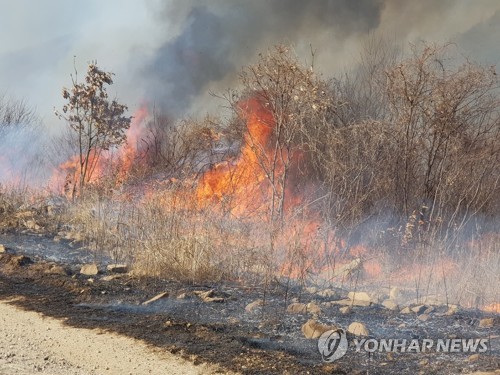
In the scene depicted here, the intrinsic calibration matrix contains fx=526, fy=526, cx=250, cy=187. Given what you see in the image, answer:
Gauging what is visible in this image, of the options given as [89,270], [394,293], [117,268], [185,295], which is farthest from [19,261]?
[394,293]

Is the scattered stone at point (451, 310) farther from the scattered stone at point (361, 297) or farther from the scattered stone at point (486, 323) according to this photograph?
the scattered stone at point (361, 297)

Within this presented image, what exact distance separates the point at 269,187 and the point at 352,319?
6051mm

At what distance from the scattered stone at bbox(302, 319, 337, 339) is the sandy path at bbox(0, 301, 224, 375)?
1.29m

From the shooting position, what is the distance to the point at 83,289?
685 centimetres

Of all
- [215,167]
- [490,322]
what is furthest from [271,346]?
[215,167]

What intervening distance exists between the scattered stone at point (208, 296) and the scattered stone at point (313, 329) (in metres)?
1.46

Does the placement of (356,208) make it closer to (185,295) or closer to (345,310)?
(345,310)

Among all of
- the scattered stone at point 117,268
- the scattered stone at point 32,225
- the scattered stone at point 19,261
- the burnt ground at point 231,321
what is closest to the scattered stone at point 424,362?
the burnt ground at point 231,321

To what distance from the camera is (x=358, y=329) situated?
5312 millimetres

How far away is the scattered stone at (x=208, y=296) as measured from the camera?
6.46 metres

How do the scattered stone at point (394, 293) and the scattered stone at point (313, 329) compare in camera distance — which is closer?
the scattered stone at point (313, 329)

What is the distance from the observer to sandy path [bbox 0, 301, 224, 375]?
4.23 m

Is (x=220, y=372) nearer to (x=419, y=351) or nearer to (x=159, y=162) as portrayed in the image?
(x=419, y=351)

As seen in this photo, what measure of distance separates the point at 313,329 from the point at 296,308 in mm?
868
